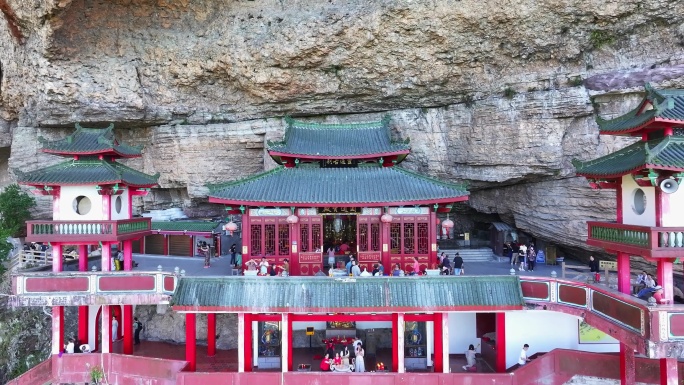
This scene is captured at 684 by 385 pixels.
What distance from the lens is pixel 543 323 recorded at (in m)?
16.1

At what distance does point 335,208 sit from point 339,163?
10.1ft

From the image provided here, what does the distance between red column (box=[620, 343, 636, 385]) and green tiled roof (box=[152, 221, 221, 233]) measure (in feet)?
71.2

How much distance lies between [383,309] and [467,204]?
15.3 meters

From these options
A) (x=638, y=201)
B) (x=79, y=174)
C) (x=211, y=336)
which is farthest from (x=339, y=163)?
(x=638, y=201)

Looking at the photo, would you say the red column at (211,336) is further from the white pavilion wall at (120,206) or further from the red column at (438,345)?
the red column at (438,345)

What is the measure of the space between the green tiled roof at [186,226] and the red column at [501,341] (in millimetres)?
17783

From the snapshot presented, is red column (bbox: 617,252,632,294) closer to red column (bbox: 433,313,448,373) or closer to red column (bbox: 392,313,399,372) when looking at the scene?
red column (bbox: 433,313,448,373)

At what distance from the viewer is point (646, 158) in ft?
36.5

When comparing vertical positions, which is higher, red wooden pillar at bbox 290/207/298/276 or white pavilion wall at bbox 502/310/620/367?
red wooden pillar at bbox 290/207/298/276

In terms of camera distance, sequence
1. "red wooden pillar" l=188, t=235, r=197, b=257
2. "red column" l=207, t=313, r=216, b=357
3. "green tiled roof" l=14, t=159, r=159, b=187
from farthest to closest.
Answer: "red wooden pillar" l=188, t=235, r=197, b=257
"red column" l=207, t=313, r=216, b=357
"green tiled roof" l=14, t=159, r=159, b=187

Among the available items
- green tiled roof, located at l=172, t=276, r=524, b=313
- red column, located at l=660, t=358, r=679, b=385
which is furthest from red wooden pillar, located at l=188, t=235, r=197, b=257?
red column, located at l=660, t=358, r=679, b=385

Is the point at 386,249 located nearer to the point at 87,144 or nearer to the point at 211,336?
the point at 211,336

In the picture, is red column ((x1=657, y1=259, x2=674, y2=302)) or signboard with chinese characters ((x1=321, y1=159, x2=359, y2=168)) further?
signboard with chinese characters ((x1=321, y1=159, x2=359, y2=168))

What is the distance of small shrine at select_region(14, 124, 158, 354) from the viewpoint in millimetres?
15938
